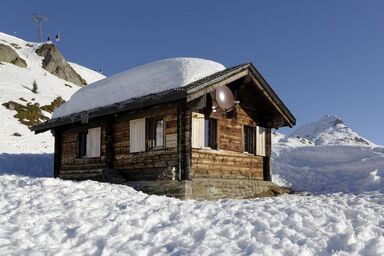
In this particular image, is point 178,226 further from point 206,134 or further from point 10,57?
point 10,57

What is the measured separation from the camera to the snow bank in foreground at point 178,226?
7.66 meters

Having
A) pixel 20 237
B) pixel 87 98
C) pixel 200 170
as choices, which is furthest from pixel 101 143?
pixel 20 237

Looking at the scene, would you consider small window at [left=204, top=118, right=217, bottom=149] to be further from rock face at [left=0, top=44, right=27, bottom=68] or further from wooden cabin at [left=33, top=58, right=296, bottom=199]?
rock face at [left=0, top=44, right=27, bottom=68]

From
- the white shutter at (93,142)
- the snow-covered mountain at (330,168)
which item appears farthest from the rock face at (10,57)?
the white shutter at (93,142)

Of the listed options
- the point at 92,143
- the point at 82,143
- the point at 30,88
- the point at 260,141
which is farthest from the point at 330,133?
the point at 92,143

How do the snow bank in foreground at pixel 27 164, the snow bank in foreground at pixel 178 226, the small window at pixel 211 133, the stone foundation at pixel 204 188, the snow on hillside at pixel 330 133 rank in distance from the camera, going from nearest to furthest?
the snow bank in foreground at pixel 178 226
the stone foundation at pixel 204 188
the small window at pixel 211 133
the snow bank in foreground at pixel 27 164
the snow on hillside at pixel 330 133

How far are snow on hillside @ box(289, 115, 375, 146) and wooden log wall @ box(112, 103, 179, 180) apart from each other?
3403 cm

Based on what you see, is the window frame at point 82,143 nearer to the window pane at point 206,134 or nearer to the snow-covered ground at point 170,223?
the snow-covered ground at point 170,223

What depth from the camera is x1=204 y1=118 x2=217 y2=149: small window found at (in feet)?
49.5

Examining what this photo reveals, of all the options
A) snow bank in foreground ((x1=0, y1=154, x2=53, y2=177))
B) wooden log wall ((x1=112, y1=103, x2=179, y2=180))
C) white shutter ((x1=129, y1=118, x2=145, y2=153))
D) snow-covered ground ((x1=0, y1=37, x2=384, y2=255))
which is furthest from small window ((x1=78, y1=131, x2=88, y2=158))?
snow-covered ground ((x1=0, y1=37, x2=384, y2=255))

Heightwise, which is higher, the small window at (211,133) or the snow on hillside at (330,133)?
the snow on hillside at (330,133)

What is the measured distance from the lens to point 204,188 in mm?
13883

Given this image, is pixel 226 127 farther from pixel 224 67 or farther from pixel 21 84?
pixel 21 84

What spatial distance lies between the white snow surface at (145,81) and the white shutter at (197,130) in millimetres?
1147
